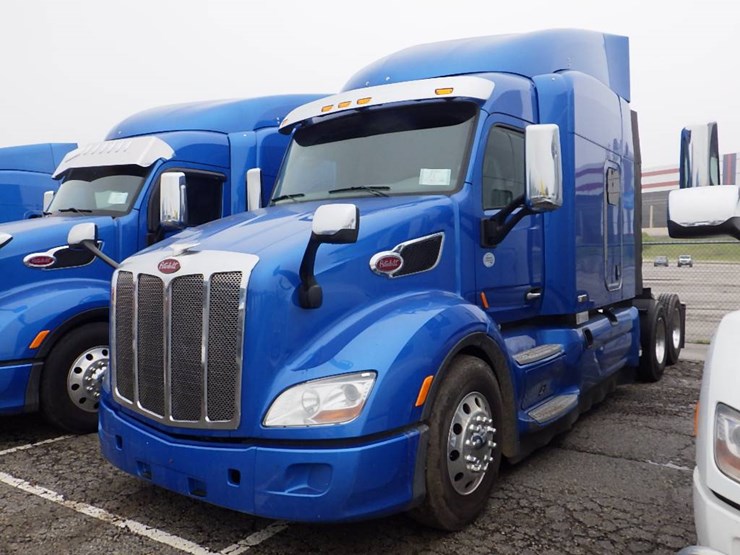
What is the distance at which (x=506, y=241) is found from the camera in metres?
4.45

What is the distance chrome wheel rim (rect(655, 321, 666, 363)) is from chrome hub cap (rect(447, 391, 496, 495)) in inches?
180

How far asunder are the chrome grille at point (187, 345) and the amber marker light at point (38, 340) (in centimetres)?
189

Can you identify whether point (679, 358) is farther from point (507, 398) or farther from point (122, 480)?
point (122, 480)

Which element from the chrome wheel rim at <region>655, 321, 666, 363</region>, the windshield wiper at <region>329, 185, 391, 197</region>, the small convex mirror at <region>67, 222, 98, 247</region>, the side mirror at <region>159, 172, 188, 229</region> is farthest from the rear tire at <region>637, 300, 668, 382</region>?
the small convex mirror at <region>67, 222, 98, 247</region>

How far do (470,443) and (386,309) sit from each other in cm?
87

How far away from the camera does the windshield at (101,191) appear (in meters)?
6.23

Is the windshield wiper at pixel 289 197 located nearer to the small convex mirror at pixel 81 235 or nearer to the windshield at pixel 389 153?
the windshield at pixel 389 153

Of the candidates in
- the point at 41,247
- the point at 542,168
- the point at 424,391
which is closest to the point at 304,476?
the point at 424,391

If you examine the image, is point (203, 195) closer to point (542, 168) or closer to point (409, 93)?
point (409, 93)

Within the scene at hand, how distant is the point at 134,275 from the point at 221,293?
0.74 metres

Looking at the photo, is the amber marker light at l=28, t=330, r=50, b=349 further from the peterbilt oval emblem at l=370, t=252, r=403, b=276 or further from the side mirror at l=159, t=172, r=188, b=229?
the peterbilt oval emblem at l=370, t=252, r=403, b=276

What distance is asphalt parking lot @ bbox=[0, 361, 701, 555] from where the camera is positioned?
3.39m

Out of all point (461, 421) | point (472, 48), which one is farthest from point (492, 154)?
point (461, 421)

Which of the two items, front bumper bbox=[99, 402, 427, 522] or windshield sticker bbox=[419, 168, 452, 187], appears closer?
front bumper bbox=[99, 402, 427, 522]
